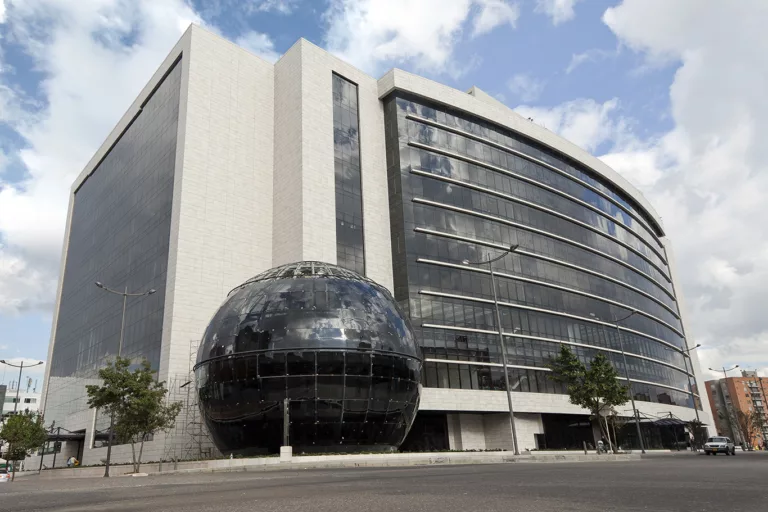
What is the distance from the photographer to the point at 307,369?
77.6ft

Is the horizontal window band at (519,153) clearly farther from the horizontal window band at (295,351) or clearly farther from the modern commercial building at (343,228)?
the horizontal window band at (295,351)

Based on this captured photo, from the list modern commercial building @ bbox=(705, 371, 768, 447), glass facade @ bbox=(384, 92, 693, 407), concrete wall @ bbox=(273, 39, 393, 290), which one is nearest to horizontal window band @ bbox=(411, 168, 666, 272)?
glass facade @ bbox=(384, 92, 693, 407)

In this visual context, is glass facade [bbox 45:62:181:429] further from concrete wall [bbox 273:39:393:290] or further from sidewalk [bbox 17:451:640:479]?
sidewalk [bbox 17:451:640:479]

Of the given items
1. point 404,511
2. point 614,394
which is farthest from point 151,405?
point 614,394

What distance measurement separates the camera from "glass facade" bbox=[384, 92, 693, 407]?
168 ft

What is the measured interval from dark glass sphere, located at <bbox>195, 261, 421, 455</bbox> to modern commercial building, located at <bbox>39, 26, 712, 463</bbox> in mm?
16777

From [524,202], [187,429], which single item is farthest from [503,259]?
[187,429]

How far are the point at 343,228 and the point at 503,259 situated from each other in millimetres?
17560

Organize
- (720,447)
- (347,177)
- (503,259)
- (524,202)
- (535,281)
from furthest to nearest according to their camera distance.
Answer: (524,202) → (535,281) → (503,259) → (347,177) → (720,447)

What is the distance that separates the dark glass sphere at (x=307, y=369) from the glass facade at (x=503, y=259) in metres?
23.3

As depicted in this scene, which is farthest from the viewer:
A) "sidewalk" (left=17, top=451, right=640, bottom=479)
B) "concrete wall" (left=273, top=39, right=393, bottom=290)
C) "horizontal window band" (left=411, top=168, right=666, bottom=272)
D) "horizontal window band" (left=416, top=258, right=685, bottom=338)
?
"horizontal window band" (left=411, top=168, right=666, bottom=272)

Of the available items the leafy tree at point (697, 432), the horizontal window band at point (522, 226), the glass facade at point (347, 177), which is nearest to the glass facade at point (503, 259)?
the horizontal window band at point (522, 226)

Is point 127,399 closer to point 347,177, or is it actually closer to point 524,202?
point 347,177

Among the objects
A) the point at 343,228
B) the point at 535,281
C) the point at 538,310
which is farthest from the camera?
the point at 535,281
